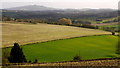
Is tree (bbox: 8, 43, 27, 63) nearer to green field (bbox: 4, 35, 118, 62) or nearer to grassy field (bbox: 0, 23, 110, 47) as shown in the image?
green field (bbox: 4, 35, 118, 62)

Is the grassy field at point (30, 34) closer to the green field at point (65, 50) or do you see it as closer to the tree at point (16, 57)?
the green field at point (65, 50)

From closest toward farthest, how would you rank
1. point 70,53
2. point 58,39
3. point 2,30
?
point 70,53
point 58,39
point 2,30

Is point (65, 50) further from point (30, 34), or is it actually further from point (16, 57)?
point (30, 34)

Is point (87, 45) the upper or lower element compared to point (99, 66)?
lower

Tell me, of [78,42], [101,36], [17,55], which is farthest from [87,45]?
[17,55]

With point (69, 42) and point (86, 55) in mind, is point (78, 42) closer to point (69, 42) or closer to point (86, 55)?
point (69, 42)

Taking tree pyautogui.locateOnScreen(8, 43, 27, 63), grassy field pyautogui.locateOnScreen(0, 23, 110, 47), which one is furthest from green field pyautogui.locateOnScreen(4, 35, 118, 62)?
tree pyautogui.locateOnScreen(8, 43, 27, 63)

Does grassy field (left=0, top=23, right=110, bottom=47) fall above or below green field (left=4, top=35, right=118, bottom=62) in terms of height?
above

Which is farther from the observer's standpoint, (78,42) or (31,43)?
(78,42)

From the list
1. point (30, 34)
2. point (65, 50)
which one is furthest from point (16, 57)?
point (30, 34)
